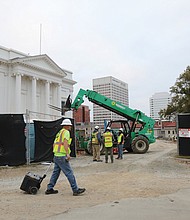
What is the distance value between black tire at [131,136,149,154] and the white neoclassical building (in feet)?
58.9

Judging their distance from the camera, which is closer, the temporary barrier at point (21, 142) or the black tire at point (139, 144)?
the temporary barrier at point (21, 142)

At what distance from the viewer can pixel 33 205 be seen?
5941mm

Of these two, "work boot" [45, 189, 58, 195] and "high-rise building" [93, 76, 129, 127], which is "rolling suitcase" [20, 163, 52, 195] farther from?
"high-rise building" [93, 76, 129, 127]

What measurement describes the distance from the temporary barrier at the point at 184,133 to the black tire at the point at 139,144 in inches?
170

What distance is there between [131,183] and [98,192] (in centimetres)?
157

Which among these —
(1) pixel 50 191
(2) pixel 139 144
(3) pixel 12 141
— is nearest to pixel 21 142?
(3) pixel 12 141

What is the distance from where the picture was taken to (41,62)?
42625mm

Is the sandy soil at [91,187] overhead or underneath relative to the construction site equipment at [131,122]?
underneath

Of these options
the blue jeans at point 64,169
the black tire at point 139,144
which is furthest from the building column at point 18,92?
the blue jeans at point 64,169

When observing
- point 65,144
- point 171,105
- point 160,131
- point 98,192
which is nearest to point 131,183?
point 98,192

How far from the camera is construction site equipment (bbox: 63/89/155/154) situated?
1865 centimetres

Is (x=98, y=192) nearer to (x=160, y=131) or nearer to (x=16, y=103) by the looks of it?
(x=16, y=103)

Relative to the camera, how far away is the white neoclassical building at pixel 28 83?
3881 centimetres

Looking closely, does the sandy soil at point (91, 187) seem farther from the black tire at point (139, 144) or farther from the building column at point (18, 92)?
the building column at point (18, 92)
